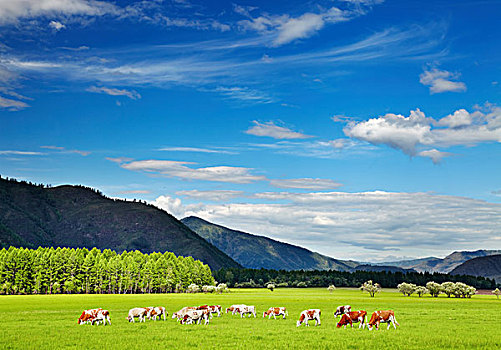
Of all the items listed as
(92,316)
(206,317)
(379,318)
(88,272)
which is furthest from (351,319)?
(88,272)

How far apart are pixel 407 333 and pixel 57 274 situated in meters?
147

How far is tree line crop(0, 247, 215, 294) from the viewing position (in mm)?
154875

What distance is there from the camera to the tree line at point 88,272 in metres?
155

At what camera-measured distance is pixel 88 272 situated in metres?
166

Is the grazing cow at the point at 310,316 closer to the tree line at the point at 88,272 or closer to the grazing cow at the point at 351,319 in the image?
the grazing cow at the point at 351,319

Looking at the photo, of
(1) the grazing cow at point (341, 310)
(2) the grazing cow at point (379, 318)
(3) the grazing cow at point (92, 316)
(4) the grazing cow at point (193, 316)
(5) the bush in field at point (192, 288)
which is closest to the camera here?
(2) the grazing cow at point (379, 318)

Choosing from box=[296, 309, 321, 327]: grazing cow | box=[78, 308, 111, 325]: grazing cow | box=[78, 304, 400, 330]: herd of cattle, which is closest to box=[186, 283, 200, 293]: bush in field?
box=[78, 304, 400, 330]: herd of cattle

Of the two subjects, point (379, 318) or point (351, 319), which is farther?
point (351, 319)

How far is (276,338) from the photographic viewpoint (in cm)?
3488

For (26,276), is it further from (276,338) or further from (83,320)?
(276,338)

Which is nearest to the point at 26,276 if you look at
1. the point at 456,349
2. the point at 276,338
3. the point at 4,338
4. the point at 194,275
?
the point at 194,275

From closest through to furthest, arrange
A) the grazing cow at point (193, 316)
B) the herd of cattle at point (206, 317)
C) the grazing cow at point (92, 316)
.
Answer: the herd of cattle at point (206, 317), the grazing cow at point (92, 316), the grazing cow at point (193, 316)

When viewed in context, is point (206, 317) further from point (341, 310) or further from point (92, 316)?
point (341, 310)

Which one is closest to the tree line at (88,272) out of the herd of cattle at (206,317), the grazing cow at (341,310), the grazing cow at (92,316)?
the herd of cattle at (206,317)
